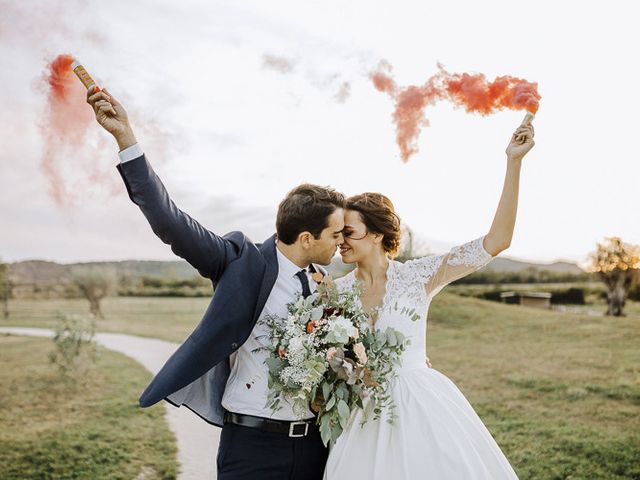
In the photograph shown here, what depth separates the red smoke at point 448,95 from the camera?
3615mm

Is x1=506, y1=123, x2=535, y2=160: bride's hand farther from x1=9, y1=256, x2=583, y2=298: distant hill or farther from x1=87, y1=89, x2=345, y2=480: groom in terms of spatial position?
x1=9, y1=256, x2=583, y2=298: distant hill

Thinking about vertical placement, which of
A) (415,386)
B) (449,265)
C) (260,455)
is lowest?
(260,455)

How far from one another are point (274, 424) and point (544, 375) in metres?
11.5

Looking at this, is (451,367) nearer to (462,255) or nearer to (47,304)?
(462,255)

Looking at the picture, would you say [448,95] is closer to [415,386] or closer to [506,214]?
[506,214]

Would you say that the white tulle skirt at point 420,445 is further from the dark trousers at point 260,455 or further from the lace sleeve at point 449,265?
the lace sleeve at point 449,265

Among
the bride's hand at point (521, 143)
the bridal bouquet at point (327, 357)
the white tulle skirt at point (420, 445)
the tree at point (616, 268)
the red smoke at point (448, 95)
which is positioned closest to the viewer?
the bridal bouquet at point (327, 357)

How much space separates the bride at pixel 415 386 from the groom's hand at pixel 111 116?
Result: 160cm

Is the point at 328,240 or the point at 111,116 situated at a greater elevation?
the point at 111,116

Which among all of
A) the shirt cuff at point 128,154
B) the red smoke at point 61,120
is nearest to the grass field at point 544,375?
the red smoke at point 61,120

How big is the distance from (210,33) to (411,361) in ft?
28.5

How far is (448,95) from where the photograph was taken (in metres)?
4.46

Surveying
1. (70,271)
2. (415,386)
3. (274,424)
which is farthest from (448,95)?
(70,271)

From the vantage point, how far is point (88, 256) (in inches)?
1096
